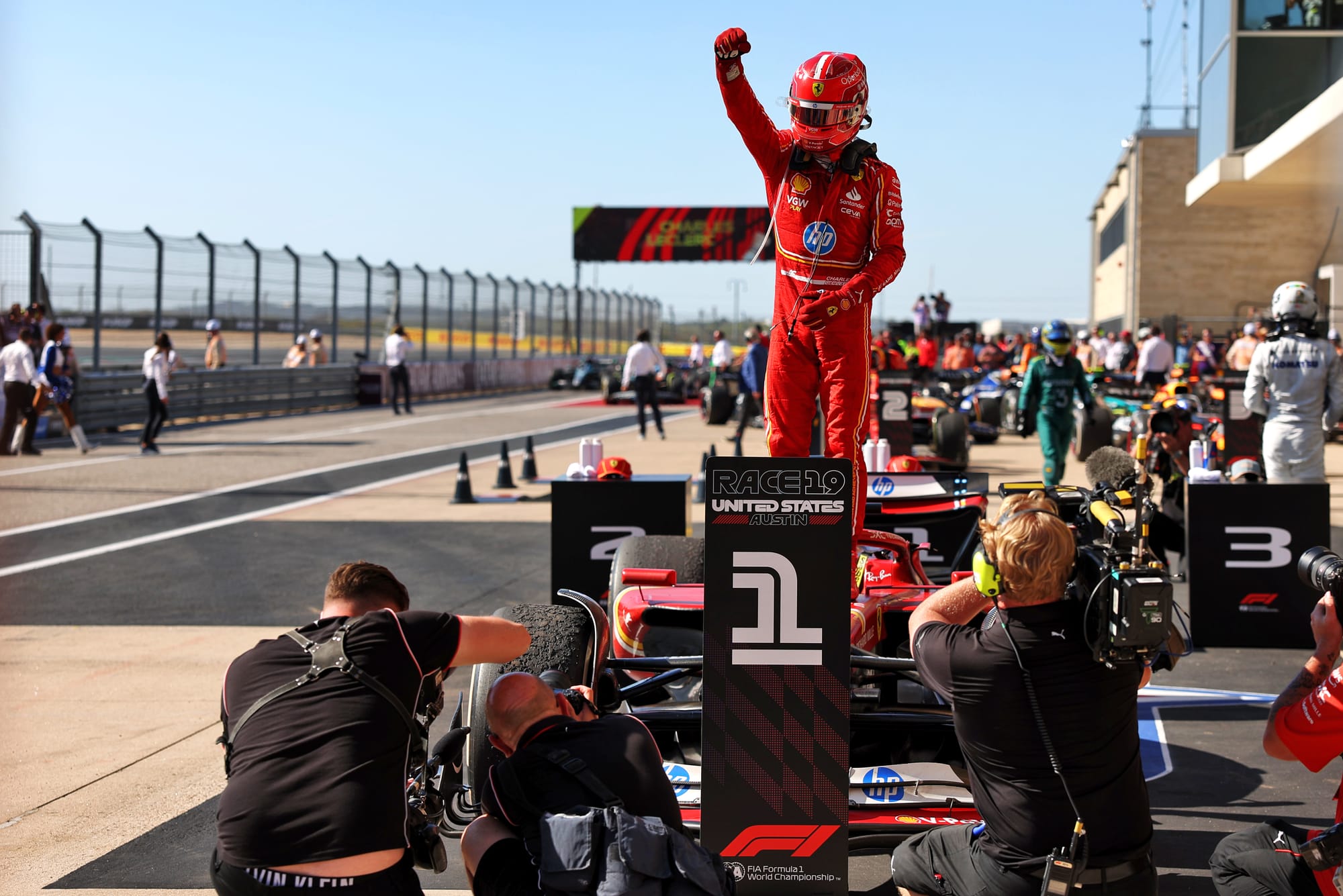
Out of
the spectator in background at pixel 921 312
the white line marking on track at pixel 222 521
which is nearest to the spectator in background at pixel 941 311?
the spectator in background at pixel 921 312

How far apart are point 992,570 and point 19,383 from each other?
54.1 feet

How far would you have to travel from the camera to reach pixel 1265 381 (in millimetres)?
8828

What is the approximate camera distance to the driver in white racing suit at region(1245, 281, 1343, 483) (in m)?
8.59

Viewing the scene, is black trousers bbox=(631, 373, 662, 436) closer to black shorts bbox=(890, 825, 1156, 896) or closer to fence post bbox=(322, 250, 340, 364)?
fence post bbox=(322, 250, 340, 364)

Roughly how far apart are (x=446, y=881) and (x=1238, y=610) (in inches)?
198

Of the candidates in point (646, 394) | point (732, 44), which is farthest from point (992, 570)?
point (646, 394)

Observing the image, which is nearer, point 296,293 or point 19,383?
Result: point 19,383

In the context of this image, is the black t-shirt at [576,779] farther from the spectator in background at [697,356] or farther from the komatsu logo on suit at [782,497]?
the spectator in background at [697,356]

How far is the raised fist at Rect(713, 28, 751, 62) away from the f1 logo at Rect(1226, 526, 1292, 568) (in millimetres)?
4149

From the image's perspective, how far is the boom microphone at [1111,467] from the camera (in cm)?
600

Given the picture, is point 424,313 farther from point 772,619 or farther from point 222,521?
point 772,619

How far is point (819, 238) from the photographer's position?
5.14 m

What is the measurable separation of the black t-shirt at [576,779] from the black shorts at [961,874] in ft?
2.36

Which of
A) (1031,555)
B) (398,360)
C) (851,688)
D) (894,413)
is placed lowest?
(851,688)
